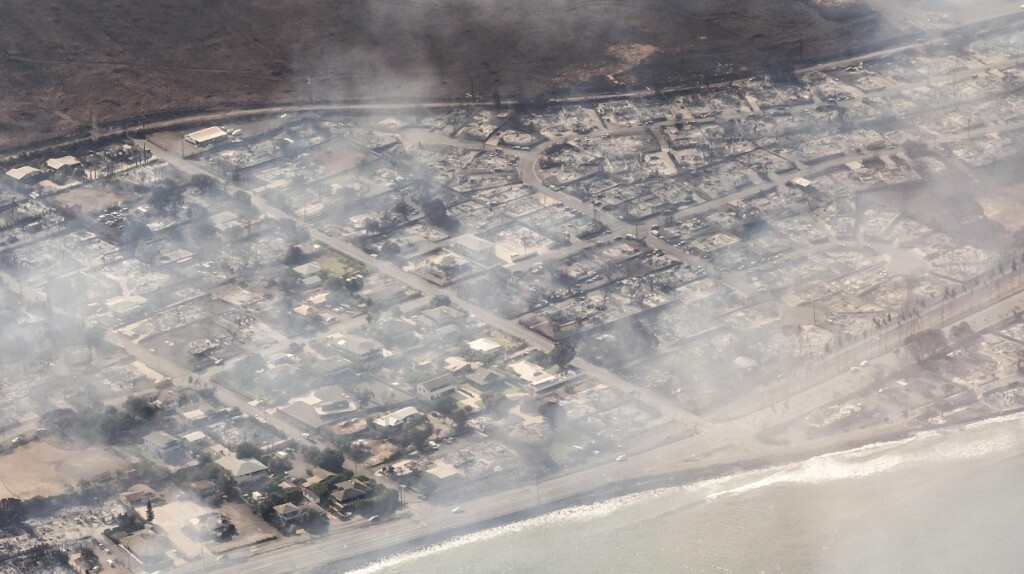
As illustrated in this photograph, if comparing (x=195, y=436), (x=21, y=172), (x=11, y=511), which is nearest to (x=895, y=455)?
(x=195, y=436)

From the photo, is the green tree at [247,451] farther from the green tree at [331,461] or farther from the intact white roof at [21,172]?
the intact white roof at [21,172]

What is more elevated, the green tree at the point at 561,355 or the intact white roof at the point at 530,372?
the green tree at the point at 561,355

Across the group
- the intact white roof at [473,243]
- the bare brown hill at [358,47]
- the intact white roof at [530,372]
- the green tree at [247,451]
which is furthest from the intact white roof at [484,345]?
the bare brown hill at [358,47]

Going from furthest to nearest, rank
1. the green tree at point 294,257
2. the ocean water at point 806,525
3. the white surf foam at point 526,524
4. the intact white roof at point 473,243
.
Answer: the intact white roof at point 473,243 < the green tree at point 294,257 < the white surf foam at point 526,524 < the ocean water at point 806,525

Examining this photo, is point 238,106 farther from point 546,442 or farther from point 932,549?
point 932,549

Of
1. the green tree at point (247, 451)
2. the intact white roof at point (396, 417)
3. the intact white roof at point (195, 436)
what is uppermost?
the intact white roof at point (396, 417)
